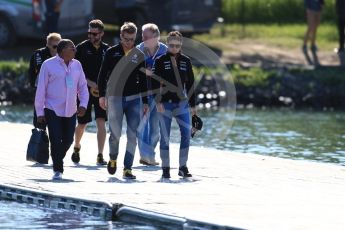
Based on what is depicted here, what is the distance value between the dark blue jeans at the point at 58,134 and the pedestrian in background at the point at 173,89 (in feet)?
3.31

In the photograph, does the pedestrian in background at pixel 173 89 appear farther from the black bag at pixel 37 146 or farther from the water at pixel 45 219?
the water at pixel 45 219

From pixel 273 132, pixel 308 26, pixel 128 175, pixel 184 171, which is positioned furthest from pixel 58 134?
pixel 308 26

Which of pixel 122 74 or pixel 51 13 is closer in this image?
pixel 122 74

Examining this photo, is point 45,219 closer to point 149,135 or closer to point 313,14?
point 149,135

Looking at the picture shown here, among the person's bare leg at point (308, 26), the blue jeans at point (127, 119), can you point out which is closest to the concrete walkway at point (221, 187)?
the blue jeans at point (127, 119)

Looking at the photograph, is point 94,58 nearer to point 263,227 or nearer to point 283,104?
point 263,227

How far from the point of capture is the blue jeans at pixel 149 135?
17328 millimetres

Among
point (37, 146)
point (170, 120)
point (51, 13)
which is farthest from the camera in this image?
point (51, 13)

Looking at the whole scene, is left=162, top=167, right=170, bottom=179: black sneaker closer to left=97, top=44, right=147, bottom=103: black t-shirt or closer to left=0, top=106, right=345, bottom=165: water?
left=97, top=44, right=147, bottom=103: black t-shirt

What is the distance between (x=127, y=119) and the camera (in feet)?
51.9

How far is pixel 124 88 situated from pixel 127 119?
35cm

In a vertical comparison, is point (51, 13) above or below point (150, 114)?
above

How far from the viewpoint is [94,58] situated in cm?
1728

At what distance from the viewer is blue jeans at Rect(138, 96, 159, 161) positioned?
1733 centimetres
